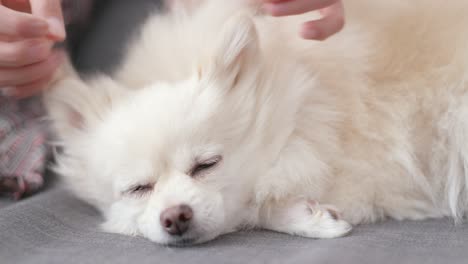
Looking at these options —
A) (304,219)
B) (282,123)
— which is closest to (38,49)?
(282,123)

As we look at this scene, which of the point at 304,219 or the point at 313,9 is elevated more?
the point at 313,9

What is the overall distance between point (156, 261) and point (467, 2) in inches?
40.4

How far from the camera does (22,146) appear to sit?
1.63 metres

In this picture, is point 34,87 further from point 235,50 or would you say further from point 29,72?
point 235,50

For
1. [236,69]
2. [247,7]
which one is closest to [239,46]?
[236,69]

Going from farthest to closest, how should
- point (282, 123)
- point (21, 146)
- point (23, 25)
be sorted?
point (21, 146)
point (282, 123)
point (23, 25)

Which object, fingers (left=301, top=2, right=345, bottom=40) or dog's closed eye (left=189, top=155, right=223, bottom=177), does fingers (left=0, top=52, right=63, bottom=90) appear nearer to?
dog's closed eye (left=189, top=155, right=223, bottom=177)

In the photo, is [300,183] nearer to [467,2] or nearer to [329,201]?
[329,201]

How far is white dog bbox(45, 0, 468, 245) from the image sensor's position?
118 cm

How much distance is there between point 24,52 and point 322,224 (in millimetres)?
807

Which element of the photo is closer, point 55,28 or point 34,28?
point 34,28

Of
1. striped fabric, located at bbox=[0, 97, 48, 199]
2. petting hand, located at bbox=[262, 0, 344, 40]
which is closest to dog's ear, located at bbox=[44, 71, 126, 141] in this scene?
striped fabric, located at bbox=[0, 97, 48, 199]

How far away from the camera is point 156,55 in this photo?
1.38 m

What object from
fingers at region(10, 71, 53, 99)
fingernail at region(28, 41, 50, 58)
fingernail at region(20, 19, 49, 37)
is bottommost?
fingers at region(10, 71, 53, 99)
